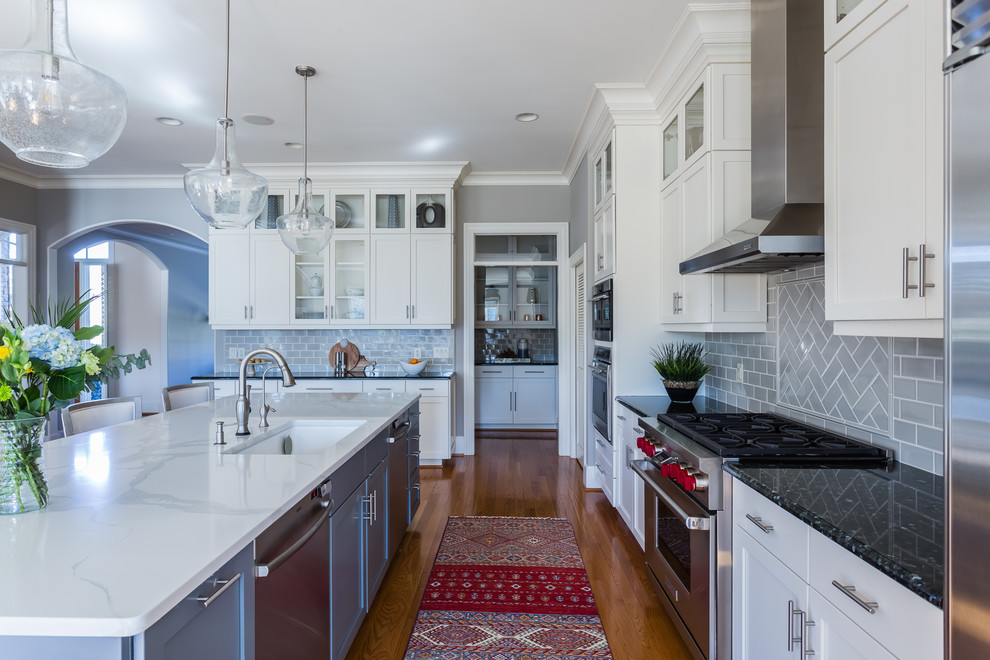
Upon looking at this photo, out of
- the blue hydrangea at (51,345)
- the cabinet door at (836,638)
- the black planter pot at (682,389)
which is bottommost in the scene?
the cabinet door at (836,638)

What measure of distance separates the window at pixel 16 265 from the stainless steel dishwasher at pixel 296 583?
17.0 feet

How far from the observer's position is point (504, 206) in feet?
17.8

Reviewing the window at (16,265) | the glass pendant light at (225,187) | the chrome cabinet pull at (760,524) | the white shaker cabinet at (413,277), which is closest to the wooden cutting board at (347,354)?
the white shaker cabinet at (413,277)

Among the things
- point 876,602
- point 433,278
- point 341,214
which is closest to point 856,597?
point 876,602

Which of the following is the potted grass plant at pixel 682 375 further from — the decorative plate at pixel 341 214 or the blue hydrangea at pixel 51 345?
the decorative plate at pixel 341 214

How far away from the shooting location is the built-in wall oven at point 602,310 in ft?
11.6

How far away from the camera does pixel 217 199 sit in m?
2.33

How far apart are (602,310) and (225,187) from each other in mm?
2397

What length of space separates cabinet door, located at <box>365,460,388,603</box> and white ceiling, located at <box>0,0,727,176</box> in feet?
7.25

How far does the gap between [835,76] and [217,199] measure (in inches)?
91.7

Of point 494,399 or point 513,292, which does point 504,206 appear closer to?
point 513,292

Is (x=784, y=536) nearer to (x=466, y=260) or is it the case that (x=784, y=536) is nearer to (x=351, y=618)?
(x=351, y=618)

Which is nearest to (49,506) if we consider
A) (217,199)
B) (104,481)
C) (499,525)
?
(104,481)

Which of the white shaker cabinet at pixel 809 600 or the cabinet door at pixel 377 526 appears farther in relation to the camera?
the cabinet door at pixel 377 526
